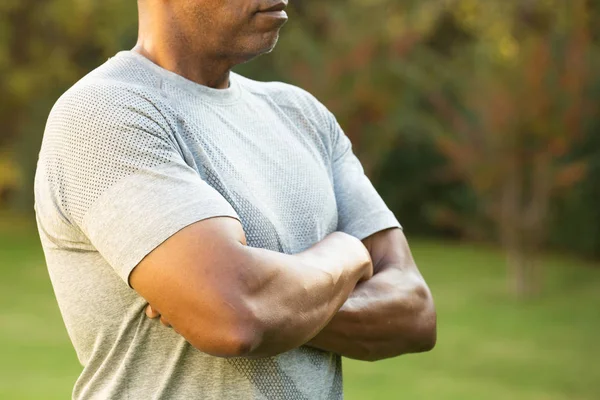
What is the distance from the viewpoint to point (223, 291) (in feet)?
6.07

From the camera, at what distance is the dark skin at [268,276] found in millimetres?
1855

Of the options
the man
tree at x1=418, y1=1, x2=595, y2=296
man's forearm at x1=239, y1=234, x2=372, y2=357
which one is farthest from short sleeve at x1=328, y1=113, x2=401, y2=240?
tree at x1=418, y1=1, x2=595, y2=296

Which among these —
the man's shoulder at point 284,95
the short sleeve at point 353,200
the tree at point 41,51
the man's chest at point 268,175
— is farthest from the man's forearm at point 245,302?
the tree at point 41,51

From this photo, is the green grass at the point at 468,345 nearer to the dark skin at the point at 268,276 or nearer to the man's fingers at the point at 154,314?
the dark skin at the point at 268,276

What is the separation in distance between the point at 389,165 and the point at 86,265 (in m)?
18.3

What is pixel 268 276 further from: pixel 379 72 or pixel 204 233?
pixel 379 72

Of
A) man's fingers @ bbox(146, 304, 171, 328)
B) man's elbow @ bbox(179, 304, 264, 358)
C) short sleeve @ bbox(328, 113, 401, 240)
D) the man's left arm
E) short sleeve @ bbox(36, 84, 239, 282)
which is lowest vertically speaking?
the man's left arm

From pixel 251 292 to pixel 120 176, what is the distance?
339 millimetres

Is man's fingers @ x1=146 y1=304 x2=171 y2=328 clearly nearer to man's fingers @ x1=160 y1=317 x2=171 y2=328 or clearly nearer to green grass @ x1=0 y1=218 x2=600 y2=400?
man's fingers @ x1=160 y1=317 x2=171 y2=328

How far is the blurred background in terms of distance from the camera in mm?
10203

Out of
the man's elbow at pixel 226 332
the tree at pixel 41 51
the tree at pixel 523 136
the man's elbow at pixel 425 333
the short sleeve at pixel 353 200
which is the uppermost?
the man's elbow at pixel 226 332

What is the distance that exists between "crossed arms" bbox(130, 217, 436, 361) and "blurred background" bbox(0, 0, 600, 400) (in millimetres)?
6516

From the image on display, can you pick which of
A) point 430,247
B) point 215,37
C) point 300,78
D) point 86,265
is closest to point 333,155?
point 215,37

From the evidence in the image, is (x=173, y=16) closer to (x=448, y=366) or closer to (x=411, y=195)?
(x=448, y=366)
